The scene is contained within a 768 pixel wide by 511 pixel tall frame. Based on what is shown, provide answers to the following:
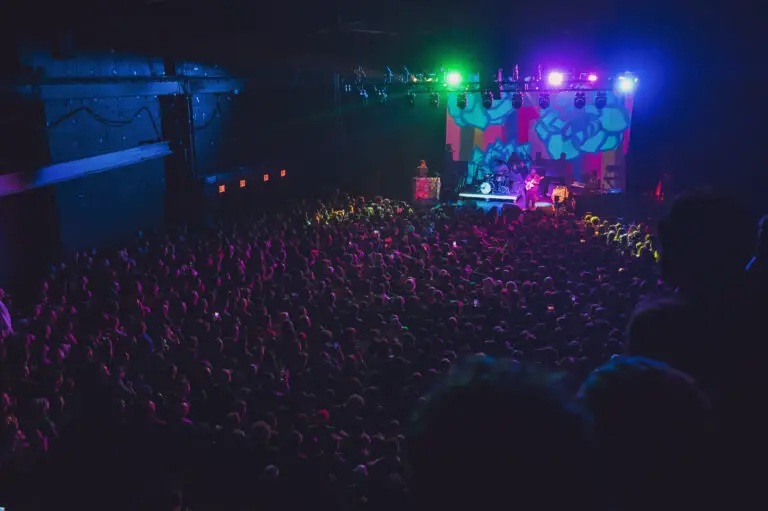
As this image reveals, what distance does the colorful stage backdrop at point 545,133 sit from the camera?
20.0m

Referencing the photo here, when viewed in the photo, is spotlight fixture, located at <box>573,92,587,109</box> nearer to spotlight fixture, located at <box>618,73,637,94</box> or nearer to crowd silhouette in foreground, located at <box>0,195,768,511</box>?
spotlight fixture, located at <box>618,73,637,94</box>

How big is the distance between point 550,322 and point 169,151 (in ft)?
30.2

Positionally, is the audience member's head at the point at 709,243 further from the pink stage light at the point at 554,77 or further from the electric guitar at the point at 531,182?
the electric guitar at the point at 531,182

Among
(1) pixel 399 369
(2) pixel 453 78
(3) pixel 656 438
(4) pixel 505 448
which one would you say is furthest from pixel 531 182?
(4) pixel 505 448

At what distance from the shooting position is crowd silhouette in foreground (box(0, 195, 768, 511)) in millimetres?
1157

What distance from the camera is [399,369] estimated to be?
5.66 meters

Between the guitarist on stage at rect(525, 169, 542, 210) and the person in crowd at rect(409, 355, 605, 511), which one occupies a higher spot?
the person in crowd at rect(409, 355, 605, 511)

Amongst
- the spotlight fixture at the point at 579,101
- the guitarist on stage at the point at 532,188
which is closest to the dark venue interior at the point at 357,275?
the guitarist on stage at the point at 532,188

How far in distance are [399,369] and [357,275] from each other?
3.31 meters

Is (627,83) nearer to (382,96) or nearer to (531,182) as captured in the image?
(531,182)

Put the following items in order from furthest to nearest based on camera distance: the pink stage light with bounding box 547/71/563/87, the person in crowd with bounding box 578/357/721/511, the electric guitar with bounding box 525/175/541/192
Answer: the electric guitar with bounding box 525/175/541/192 → the pink stage light with bounding box 547/71/563/87 → the person in crowd with bounding box 578/357/721/511

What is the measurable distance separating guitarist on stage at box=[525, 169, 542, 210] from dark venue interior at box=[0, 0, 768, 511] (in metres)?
0.12

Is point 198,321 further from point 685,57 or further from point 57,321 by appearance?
point 685,57

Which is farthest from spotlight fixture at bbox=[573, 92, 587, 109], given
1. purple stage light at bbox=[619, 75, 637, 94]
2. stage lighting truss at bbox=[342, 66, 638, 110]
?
purple stage light at bbox=[619, 75, 637, 94]
